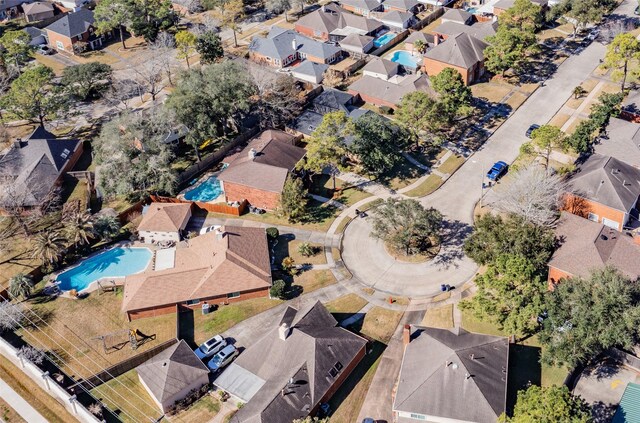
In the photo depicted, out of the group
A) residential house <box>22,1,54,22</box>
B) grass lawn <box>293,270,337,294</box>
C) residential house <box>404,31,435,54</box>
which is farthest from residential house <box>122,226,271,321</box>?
residential house <box>22,1,54,22</box>

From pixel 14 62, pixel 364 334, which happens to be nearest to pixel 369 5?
pixel 14 62

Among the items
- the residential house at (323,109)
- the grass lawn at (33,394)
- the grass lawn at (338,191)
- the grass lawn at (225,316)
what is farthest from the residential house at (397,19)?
the grass lawn at (33,394)

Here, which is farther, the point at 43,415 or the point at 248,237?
the point at 248,237

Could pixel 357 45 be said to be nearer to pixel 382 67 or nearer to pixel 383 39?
pixel 383 39

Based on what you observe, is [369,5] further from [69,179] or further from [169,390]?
[169,390]

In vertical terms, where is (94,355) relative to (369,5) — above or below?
below

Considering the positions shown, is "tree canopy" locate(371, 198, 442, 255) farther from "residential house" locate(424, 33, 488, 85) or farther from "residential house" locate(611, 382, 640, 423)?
"residential house" locate(424, 33, 488, 85)

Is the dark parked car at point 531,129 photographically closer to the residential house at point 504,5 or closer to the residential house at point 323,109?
the residential house at point 323,109
